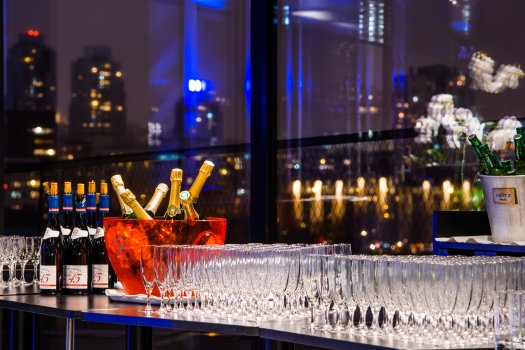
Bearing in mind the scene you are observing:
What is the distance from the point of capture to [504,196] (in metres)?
2.44

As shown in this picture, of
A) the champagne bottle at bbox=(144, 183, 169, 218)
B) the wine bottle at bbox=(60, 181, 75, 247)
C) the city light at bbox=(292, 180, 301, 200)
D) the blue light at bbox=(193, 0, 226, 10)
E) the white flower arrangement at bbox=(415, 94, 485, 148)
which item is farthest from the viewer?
the blue light at bbox=(193, 0, 226, 10)

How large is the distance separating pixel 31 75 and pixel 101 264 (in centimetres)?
427

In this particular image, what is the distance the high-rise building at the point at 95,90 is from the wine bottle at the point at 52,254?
11.7ft

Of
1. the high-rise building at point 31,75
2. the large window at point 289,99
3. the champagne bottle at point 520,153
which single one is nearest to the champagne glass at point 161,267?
the champagne bottle at point 520,153

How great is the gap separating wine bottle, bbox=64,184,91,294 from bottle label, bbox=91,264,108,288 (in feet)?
0.05

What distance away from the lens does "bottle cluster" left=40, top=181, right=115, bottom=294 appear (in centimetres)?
261

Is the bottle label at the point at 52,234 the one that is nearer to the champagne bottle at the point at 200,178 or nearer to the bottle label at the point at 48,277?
the bottle label at the point at 48,277

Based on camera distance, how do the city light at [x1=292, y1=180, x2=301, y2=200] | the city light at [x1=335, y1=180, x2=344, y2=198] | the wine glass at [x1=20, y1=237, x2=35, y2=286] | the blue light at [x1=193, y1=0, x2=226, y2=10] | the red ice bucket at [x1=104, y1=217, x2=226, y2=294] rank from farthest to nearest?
the blue light at [x1=193, y1=0, x2=226, y2=10]
the city light at [x1=292, y1=180, x2=301, y2=200]
the city light at [x1=335, y1=180, x2=344, y2=198]
the wine glass at [x1=20, y1=237, x2=35, y2=286]
the red ice bucket at [x1=104, y1=217, x2=226, y2=294]

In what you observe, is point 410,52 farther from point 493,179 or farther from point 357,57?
point 493,179

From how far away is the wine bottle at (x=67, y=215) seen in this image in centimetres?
269

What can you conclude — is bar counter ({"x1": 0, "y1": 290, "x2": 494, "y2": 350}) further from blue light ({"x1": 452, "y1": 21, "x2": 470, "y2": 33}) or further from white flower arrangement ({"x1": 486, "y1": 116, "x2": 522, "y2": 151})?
blue light ({"x1": 452, "y1": 21, "x2": 470, "y2": 33})

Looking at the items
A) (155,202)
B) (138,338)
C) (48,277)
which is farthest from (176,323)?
(48,277)

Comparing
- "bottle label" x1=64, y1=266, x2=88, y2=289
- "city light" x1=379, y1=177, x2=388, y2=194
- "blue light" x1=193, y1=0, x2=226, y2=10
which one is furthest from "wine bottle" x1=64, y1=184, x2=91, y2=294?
"blue light" x1=193, y1=0, x2=226, y2=10

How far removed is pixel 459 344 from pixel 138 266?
1030mm
